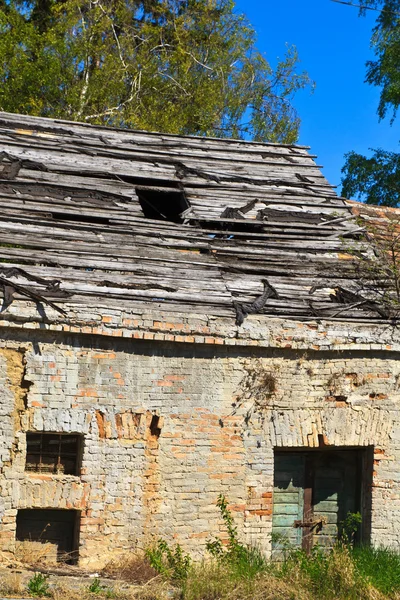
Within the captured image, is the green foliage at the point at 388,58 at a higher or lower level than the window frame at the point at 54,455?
higher

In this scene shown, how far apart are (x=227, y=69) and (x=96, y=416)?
65.2 ft

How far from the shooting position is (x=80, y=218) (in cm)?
1068

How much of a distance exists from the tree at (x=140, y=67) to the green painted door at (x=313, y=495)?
573 inches

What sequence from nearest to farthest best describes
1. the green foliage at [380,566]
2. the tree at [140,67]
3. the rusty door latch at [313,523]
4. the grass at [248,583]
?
the grass at [248,583] < the green foliage at [380,566] < the rusty door latch at [313,523] < the tree at [140,67]

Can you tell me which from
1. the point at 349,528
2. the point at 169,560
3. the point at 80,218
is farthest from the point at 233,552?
the point at 80,218

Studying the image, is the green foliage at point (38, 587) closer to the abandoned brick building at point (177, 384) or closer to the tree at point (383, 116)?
the abandoned brick building at point (177, 384)

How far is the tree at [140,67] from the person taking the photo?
2253 centimetres

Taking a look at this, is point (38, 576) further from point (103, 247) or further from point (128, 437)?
point (103, 247)

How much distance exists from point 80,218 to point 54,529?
12.5 feet

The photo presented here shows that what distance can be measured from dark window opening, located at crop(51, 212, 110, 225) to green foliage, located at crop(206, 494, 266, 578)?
12.1 ft

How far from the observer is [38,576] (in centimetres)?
744

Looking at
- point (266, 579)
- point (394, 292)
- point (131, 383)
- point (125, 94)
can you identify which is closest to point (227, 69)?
point (125, 94)

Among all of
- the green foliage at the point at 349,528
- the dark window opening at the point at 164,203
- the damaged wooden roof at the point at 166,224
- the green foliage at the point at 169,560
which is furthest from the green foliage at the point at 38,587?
the dark window opening at the point at 164,203

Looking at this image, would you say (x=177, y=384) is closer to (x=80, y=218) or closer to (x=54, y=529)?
(x=54, y=529)
